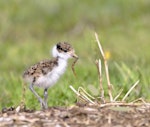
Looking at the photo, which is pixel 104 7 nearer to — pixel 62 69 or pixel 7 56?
pixel 7 56

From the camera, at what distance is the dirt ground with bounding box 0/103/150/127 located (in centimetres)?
A: 576

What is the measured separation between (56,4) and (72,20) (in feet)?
2.99

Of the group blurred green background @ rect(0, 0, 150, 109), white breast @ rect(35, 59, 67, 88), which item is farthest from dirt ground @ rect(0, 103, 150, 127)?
blurred green background @ rect(0, 0, 150, 109)

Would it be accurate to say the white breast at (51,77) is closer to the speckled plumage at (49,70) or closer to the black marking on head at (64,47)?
the speckled plumage at (49,70)

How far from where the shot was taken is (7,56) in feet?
46.1

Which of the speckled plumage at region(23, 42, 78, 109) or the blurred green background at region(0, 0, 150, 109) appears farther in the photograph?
the blurred green background at region(0, 0, 150, 109)

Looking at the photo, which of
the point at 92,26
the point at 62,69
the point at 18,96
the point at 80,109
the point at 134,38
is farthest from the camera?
the point at 92,26

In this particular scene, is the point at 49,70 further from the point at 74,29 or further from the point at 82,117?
the point at 74,29

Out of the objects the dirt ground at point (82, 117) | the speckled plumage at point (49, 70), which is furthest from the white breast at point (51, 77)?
A: the dirt ground at point (82, 117)

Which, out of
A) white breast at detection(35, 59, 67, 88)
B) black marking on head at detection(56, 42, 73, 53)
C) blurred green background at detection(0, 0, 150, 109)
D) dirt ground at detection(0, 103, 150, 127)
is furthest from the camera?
blurred green background at detection(0, 0, 150, 109)

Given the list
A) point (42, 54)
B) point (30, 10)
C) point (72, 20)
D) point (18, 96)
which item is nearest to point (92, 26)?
point (72, 20)

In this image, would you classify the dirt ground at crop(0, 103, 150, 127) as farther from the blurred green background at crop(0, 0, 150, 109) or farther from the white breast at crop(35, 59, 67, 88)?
the blurred green background at crop(0, 0, 150, 109)

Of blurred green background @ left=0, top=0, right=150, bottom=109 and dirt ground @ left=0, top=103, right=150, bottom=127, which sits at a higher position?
blurred green background @ left=0, top=0, right=150, bottom=109

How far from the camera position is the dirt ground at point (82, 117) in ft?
18.9
